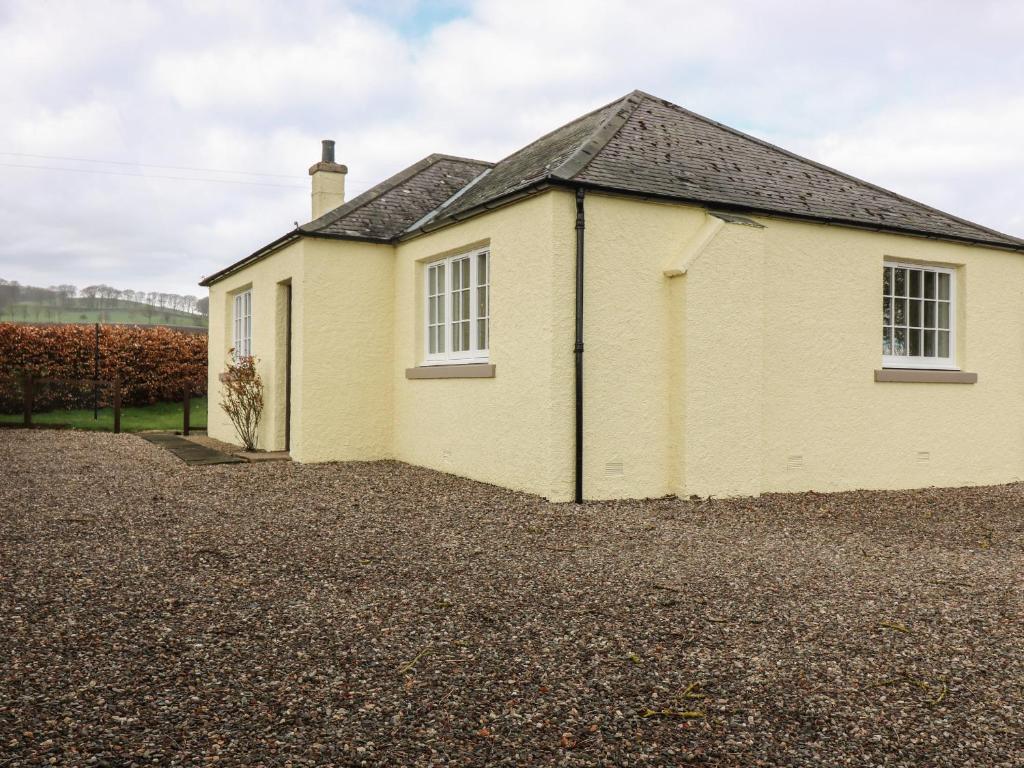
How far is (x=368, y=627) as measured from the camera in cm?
432

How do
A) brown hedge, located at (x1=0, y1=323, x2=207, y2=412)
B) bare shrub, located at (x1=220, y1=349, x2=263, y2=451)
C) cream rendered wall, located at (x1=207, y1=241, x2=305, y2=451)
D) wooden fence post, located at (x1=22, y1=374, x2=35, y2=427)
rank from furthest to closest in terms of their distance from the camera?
brown hedge, located at (x1=0, y1=323, x2=207, y2=412)
wooden fence post, located at (x1=22, y1=374, x2=35, y2=427)
bare shrub, located at (x1=220, y1=349, x2=263, y2=451)
cream rendered wall, located at (x1=207, y1=241, x2=305, y2=451)

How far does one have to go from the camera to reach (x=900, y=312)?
10.9m

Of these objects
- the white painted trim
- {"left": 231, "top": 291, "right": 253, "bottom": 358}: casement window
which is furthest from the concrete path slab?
the white painted trim

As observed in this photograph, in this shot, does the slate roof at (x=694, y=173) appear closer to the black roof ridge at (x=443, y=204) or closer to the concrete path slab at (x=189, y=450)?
the black roof ridge at (x=443, y=204)

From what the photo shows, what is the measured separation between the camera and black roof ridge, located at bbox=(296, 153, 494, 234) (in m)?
11.6

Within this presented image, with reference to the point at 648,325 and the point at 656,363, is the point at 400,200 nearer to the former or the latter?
the point at 648,325

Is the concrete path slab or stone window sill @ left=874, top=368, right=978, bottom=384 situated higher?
stone window sill @ left=874, top=368, right=978, bottom=384

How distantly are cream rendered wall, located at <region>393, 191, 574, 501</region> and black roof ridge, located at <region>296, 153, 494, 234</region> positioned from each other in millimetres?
1481

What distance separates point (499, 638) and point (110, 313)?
37.0 m

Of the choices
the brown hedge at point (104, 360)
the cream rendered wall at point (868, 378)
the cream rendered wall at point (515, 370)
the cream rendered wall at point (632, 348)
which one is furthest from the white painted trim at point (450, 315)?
the brown hedge at point (104, 360)

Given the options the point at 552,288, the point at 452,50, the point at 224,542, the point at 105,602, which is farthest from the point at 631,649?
the point at 452,50

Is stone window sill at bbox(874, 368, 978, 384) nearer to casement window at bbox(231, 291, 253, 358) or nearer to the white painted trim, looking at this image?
the white painted trim

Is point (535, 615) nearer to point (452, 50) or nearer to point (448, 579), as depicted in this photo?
point (448, 579)

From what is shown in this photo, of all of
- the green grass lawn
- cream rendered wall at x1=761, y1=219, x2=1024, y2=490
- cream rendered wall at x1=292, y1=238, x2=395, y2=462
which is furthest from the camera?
the green grass lawn
